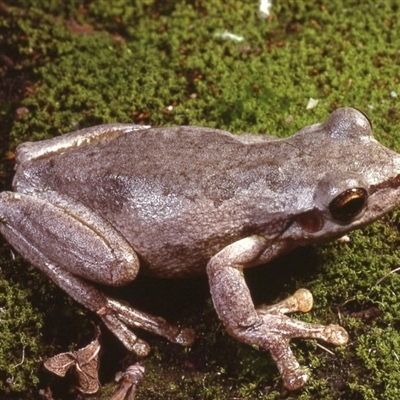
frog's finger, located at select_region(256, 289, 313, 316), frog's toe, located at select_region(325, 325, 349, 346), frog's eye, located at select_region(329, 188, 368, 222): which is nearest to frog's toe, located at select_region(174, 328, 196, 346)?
frog's finger, located at select_region(256, 289, 313, 316)

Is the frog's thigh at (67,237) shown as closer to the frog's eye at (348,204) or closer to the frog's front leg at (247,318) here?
the frog's front leg at (247,318)

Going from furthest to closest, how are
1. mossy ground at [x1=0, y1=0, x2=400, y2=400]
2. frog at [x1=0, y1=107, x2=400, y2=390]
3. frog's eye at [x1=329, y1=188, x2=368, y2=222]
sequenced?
1. mossy ground at [x1=0, y1=0, x2=400, y2=400]
2. frog at [x1=0, y1=107, x2=400, y2=390]
3. frog's eye at [x1=329, y1=188, x2=368, y2=222]

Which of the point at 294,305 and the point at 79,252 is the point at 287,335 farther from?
the point at 79,252

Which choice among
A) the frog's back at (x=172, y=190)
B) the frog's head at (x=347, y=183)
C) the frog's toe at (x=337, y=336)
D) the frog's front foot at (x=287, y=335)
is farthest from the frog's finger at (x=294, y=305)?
the frog's back at (x=172, y=190)

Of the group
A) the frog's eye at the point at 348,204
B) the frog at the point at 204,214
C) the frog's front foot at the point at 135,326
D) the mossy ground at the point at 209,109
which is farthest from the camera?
the frog's front foot at the point at 135,326

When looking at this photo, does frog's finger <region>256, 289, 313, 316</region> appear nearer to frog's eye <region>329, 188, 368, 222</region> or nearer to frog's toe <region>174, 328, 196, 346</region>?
frog's toe <region>174, 328, 196, 346</region>

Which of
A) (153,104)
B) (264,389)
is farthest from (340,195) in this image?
(153,104)

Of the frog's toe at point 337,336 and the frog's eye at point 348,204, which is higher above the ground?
the frog's eye at point 348,204

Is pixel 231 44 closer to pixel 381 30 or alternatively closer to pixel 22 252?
pixel 381 30
